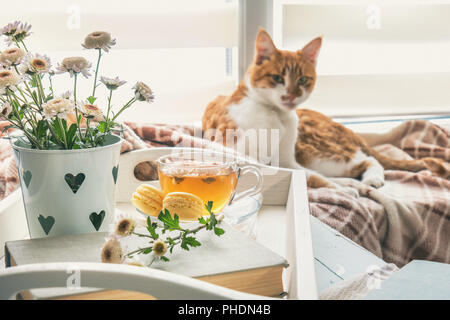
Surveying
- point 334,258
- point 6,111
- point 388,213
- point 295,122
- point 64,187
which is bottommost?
point 388,213

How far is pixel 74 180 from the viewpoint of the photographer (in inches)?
25.6

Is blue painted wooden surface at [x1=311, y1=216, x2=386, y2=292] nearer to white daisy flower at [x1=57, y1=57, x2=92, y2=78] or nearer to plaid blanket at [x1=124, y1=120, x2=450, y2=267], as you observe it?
plaid blanket at [x1=124, y1=120, x2=450, y2=267]

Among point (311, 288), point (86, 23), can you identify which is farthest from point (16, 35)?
point (86, 23)

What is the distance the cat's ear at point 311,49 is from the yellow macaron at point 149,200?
1.00 meters

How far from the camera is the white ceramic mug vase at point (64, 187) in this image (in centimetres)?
64

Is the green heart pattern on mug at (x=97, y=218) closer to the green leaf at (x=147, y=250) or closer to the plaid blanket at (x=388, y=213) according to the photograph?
the green leaf at (x=147, y=250)

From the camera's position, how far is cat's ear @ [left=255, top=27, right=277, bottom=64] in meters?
1.57

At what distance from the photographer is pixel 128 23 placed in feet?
6.15

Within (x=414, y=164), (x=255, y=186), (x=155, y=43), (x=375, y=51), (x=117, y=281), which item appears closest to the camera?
(x=117, y=281)

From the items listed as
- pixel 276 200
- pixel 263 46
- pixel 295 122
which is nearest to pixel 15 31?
pixel 276 200

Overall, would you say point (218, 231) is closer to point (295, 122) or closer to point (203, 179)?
point (203, 179)

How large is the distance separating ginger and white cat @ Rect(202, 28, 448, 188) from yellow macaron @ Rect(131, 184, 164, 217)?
846 mm

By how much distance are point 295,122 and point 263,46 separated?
0.28m
